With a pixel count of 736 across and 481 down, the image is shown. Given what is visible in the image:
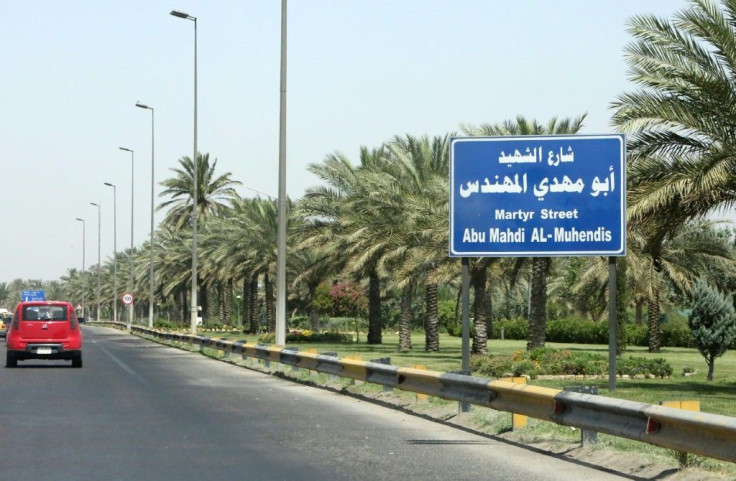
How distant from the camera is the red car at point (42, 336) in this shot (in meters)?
33.0

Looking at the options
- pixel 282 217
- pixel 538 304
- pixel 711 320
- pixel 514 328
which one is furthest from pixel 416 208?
pixel 514 328

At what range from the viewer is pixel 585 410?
12359 millimetres

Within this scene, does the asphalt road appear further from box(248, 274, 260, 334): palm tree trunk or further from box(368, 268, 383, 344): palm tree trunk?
box(248, 274, 260, 334): palm tree trunk

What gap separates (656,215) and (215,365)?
14.1 meters

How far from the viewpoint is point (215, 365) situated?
3412 centimetres

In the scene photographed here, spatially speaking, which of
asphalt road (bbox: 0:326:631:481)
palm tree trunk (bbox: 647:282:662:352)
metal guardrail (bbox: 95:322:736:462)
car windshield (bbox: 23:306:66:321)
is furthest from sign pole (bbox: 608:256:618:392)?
palm tree trunk (bbox: 647:282:662:352)

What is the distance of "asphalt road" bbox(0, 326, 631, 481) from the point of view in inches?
434

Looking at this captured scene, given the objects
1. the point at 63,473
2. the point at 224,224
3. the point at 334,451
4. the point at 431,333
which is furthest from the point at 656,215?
the point at 224,224

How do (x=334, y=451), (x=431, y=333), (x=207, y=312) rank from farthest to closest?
(x=207, y=312)
(x=431, y=333)
(x=334, y=451)

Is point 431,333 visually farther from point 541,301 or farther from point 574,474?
point 574,474

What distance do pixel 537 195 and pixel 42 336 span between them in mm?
17872

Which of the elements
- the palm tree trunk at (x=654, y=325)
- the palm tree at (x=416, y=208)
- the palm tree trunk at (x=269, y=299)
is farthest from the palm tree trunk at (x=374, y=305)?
the palm tree trunk at (x=269, y=299)

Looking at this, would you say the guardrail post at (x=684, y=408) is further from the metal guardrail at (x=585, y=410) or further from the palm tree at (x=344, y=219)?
the palm tree at (x=344, y=219)

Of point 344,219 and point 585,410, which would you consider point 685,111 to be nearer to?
point 585,410
